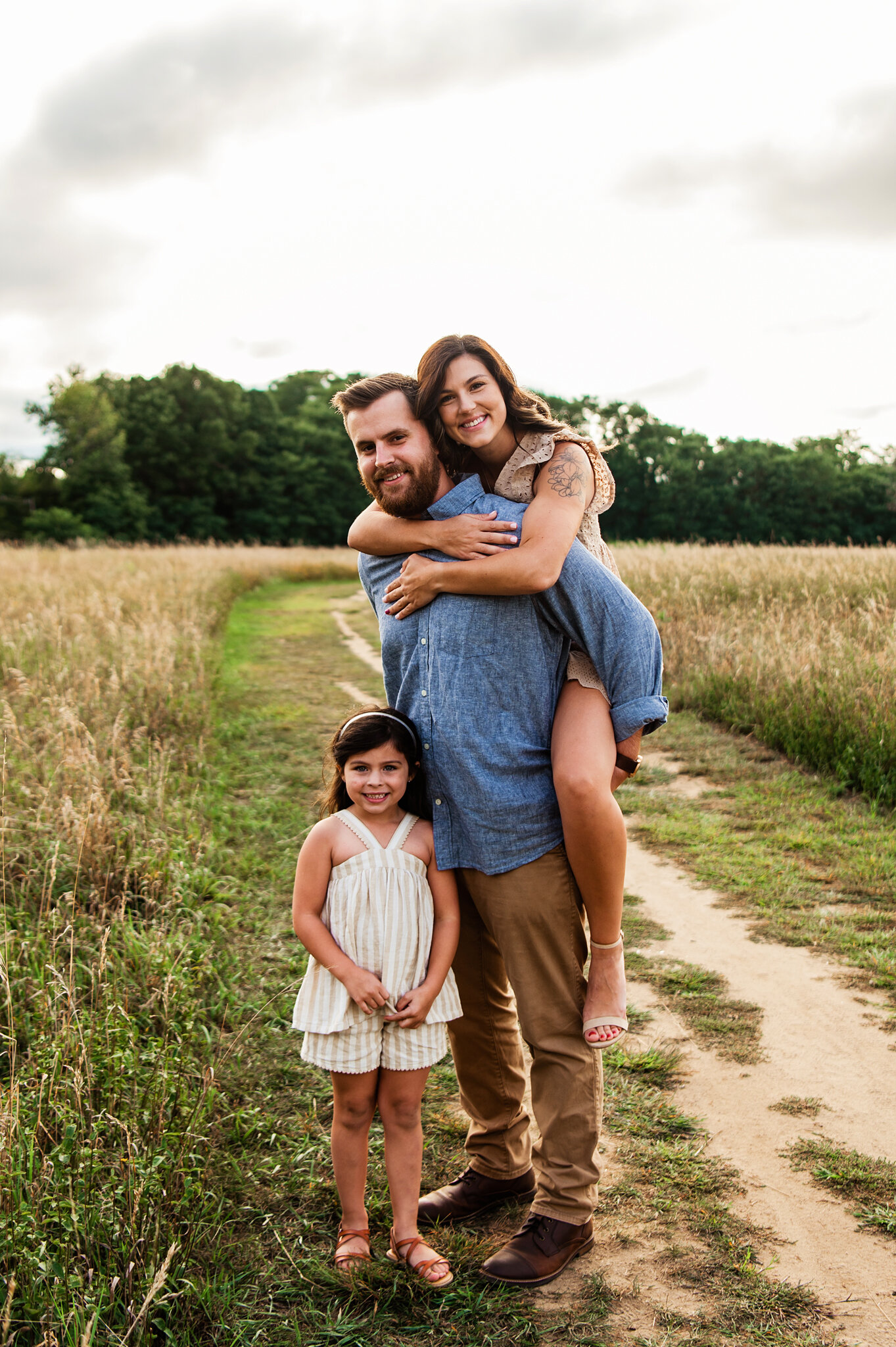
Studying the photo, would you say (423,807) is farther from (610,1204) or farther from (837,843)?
(837,843)

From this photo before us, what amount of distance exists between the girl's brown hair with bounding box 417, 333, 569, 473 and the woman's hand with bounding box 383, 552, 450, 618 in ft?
1.14

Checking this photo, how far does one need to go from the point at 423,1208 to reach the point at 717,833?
3382 millimetres

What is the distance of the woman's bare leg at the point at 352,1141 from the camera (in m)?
2.25

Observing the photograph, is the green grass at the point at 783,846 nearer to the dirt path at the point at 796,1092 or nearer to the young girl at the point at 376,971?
the dirt path at the point at 796,1092

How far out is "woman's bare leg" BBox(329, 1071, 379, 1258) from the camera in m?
2.25

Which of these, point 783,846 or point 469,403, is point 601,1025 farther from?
point 783,846

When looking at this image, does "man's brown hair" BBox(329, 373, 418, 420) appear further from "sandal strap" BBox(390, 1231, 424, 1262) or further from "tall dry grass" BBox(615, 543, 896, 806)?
"tall dry grass" BBox(615, 543, 896, 806)

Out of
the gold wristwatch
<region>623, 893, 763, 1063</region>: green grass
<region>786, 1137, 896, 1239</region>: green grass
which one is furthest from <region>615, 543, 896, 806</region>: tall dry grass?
the gold wristwatch

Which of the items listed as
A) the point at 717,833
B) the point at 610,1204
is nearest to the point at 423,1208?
the point at 610,1204

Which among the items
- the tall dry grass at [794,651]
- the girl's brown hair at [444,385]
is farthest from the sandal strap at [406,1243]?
the tall dry grass at [794,651]

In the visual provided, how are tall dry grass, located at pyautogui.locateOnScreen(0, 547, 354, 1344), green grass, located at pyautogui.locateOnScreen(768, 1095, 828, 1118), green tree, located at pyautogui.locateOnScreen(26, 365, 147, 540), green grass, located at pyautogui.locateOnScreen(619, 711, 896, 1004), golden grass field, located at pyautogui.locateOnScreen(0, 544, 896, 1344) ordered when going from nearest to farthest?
Answer: tall dry grass, located at pyautogui.locateOnScreen(0, 547, 354, 1344) → golden grass field, located at pyautogui.locateOnScreen(0, 544, 896, 1344) → green grass, located at pyautogui.locateOnScreen(768, 1095, 828, 1118) → green grass, located at pyautogui.locateOnScreen(619, 711, 896, 1004) → green tree, located at pyautogui.locateOnScreen(26, 365, 147, 540)

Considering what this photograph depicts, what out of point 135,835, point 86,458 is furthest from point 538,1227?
point 86,458

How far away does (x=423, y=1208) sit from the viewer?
2.48 m

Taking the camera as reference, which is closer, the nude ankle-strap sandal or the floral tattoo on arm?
the nude ankle-strap sandal
